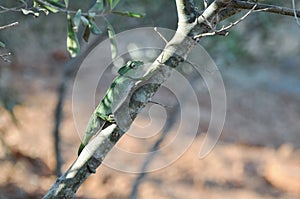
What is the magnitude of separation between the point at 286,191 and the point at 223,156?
24.5 inches

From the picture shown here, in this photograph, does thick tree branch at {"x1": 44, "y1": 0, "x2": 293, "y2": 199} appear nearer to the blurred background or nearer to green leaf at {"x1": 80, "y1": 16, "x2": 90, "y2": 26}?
green leaf at {"x1": 80, "y1": 16, "x2": 90, "y2": 26}

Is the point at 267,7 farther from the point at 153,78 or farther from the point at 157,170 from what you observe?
the point at 157,170

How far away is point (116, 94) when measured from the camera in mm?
1118

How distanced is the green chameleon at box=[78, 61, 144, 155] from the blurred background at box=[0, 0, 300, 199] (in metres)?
1.06

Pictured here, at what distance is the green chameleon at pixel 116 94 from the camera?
111cm

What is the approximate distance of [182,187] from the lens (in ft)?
12.0

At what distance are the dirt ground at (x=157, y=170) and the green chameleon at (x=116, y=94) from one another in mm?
1918

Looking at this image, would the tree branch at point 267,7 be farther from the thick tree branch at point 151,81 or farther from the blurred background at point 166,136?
the blurred background at point 166,136

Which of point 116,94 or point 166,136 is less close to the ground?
point 116,94

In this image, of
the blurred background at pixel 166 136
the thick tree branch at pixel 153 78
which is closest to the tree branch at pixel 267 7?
the thick tree branch at pixel 153 78

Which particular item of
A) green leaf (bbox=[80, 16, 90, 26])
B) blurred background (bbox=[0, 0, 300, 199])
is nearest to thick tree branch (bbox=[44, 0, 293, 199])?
green leaf (bbox=[80, 16, 90, 26])

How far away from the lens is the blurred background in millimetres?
2768

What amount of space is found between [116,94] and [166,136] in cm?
234

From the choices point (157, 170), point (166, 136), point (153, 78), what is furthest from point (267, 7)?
point (157, 170)
